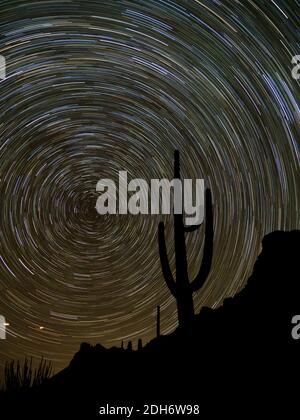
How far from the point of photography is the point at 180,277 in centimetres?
989

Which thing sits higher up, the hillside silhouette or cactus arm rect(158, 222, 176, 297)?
cactus arm rect(158, 222, 176, 297)

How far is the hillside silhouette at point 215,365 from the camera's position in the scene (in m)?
8.39

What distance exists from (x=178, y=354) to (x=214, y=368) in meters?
0.85

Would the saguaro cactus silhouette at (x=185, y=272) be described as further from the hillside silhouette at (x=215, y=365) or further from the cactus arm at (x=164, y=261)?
the hillside silhouette at (x=215, y=365)

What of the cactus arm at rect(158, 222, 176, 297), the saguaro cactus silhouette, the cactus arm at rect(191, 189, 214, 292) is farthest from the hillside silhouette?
the cactus arm at rect(158, 222, 176, 297)

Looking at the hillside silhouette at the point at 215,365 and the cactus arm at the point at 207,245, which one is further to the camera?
the cactus arm at the point at 207,245

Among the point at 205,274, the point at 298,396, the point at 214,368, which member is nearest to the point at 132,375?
the point at 214,368

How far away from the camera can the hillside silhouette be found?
8391 millimetres

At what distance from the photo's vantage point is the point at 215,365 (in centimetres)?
909

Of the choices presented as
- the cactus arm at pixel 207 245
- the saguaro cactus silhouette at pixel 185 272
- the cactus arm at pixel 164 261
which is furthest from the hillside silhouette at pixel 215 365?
the cactus arm at pixel 164 261

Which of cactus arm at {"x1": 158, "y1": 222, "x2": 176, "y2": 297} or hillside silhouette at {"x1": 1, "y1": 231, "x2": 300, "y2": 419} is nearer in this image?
hillside silhouette at {"x1": 1, "y1": 231, "x2": 300, "y2": 419}

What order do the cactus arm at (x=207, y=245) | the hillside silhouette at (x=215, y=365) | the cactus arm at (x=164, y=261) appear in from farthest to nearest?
the cactus arm at (x=164, y=261) < the cactus arm at (x=207, y=245) < the hillside silhouette at (x=215, y=365)

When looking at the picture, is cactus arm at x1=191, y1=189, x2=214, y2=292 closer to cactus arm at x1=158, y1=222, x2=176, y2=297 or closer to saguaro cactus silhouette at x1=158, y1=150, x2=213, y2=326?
saguaro cactus silhouette at x1=158, y1=150, x2=213, y2=326
